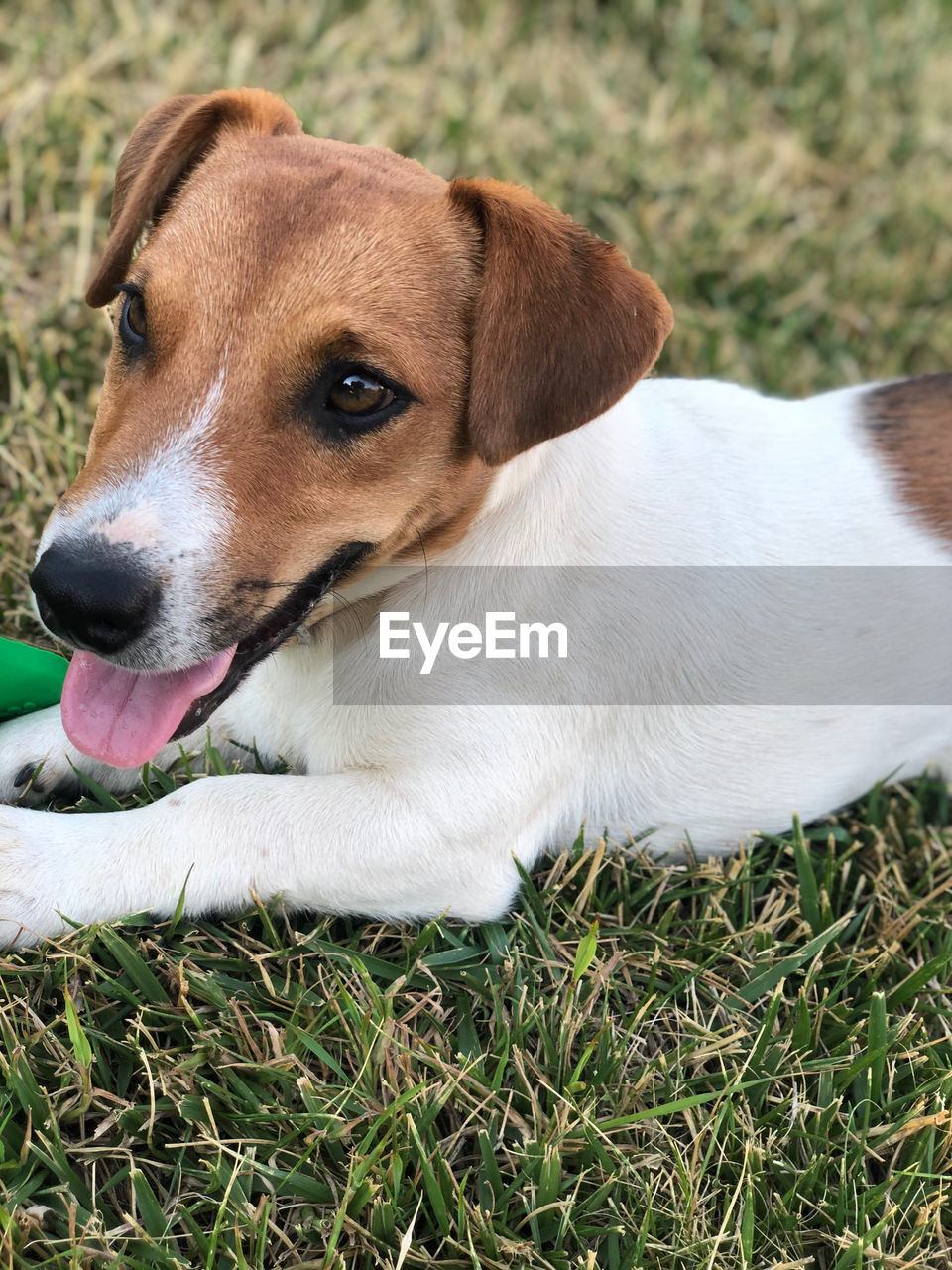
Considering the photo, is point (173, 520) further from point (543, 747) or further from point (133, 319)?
point (543, 747)

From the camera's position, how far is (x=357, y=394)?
2.87m

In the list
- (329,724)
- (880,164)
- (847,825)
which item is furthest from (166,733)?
(880,164)

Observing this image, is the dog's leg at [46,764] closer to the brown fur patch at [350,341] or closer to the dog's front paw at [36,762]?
the dog's front paw at [36,762]

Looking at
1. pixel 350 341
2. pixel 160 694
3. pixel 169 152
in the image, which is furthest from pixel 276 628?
pixel 169 152

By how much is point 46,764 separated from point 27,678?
254mm

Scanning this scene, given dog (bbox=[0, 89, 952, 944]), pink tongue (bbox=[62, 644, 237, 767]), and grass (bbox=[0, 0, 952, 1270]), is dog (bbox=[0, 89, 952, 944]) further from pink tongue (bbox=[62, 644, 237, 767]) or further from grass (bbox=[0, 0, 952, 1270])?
grass (bbox=[0, 0, 952, 1270])

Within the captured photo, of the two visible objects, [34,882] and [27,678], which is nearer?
[34,882]

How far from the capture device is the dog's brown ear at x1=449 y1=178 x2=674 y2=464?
9.62 ft

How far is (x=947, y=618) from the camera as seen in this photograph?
12.2ft

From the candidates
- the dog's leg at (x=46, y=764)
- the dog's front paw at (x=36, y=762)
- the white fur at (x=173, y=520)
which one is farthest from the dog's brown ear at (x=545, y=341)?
the dog's front paw at (x=36, y=762)

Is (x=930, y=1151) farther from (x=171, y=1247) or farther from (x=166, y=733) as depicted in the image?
(x=166, y=733)

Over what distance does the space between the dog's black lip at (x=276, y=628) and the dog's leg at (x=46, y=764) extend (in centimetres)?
55

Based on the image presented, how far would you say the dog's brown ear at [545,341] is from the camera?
9.62 feet

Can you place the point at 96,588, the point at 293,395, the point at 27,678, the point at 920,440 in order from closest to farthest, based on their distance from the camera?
the point at 96,588 < the point at 293,395 < the point at 27,678 < the point at 920,440
